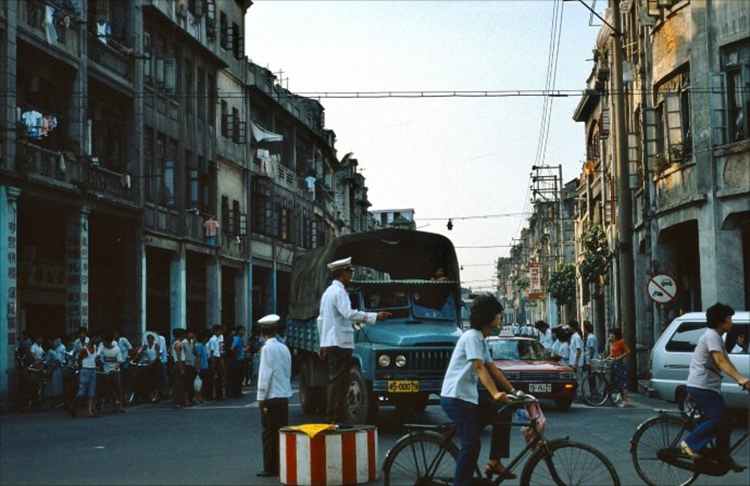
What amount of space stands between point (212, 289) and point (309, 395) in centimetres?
2334

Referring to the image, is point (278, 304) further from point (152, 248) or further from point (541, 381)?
point (541, 381)

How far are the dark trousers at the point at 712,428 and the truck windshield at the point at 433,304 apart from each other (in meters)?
8.92

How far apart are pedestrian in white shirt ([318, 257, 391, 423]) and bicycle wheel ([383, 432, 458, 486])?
13.3 ft

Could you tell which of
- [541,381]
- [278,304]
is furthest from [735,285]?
[278,304]

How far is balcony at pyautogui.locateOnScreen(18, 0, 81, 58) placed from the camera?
2858 centimetres

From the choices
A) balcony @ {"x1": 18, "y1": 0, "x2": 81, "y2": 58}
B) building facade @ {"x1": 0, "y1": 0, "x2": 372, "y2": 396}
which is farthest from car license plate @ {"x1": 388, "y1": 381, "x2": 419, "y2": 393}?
balcony @ {"x1": 18, "y1": 0, "x2": 81, "y2": 58}

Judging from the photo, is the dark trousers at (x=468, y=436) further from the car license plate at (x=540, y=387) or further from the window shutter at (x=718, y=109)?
the window shutter at (x=718, y=109)

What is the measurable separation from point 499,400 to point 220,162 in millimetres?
38105

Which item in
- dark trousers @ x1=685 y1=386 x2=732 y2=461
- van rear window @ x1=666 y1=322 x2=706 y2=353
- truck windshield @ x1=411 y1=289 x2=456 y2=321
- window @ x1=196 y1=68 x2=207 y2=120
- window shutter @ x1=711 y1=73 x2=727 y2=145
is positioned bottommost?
dark trousers @ x1=685 y1=386 x2=732 y2=461

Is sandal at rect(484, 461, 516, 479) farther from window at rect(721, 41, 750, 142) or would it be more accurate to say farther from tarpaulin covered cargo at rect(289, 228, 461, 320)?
window at rect(721, 41, 750, 142)

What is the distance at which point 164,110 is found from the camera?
39.6 m

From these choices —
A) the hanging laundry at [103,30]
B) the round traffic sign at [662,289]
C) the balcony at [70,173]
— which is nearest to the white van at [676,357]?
the round traffic sign at [662,289]

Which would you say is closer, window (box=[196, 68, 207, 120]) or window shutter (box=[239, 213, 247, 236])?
window (box=[196, 68, 207, 120])

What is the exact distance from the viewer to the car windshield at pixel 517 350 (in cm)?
2405
